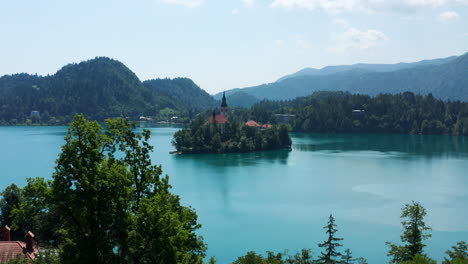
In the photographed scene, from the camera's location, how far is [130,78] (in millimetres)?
194375

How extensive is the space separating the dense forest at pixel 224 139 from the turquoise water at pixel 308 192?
236 centimetres

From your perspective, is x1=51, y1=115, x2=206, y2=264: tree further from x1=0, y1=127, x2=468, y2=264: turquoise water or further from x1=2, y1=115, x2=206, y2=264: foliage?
x1=0, y1=127, x2=468, y2=264: turquoise water

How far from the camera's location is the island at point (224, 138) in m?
59.4

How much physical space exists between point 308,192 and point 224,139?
93.4 feet

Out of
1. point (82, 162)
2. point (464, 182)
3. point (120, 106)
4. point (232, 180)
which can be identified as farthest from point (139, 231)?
point (120, 106)

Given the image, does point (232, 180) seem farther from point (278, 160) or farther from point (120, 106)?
point (120, 106)

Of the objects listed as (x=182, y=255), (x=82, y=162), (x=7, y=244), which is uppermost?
(x=82, y=162)

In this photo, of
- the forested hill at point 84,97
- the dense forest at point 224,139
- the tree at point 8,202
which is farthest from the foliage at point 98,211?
the forested hill at point 84,97

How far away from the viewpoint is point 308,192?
113 feet

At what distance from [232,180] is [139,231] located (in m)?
32.6

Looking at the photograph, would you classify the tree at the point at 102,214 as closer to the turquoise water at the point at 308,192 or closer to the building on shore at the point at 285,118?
the turquoise water at the point at 308,192

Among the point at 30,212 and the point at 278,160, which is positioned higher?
the point at 30,212

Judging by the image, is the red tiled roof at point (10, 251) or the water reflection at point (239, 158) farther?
the water reflection at point (239, 158)

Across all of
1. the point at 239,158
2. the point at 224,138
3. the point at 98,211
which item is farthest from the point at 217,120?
the point at 98,211
